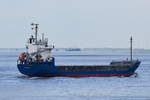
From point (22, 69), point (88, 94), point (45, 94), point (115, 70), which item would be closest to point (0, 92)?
point (45, 94)

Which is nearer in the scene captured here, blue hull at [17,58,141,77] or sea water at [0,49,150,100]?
sea water at [0,49,150,100]

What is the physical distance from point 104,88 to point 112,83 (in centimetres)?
695

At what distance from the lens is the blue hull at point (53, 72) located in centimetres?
8175

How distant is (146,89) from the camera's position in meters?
70.6

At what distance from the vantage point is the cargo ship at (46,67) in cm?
8188

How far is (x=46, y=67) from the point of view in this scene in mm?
82000

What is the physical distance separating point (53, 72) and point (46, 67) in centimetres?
166

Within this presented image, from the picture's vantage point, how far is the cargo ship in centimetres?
8188

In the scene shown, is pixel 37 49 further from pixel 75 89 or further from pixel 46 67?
pixel 75 89

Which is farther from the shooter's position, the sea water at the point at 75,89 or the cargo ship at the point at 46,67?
the cargo ship at the point at 46,67

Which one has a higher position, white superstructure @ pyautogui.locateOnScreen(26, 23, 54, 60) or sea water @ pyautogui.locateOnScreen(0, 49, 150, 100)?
white superstructure @ pyautogui.locateOnScreen(26, 23, 54, 60)

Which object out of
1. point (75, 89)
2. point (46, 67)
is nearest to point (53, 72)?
point (46, 67)

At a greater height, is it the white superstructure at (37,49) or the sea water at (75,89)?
the white superstructure at (37,49)

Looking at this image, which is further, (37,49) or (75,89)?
(37,49)
